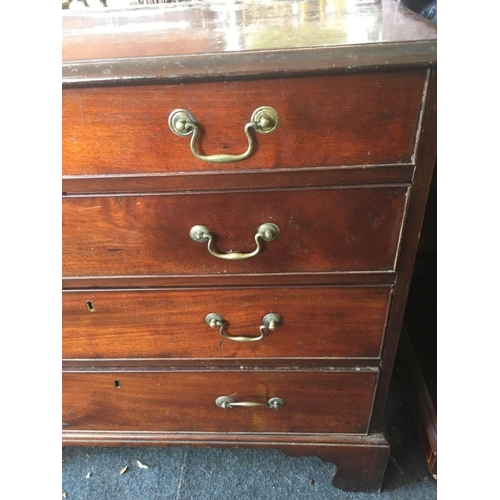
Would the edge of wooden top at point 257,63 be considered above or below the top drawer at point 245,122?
above

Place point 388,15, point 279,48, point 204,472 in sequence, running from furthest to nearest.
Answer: point 204,472, point 388,15, point 279,48

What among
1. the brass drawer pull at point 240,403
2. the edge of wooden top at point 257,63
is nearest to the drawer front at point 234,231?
the edge of wooden top at point 257,63

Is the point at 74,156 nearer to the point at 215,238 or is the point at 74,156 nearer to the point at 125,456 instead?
the point at 215,238

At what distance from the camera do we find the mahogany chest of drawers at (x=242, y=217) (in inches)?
22.0

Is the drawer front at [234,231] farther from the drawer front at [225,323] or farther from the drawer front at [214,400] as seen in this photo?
the drawer front at [214,400]

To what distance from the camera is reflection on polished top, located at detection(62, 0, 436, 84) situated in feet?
1.83

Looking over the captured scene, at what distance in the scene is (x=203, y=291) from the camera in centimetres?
74

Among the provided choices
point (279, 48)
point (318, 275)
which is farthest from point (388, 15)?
point (318, 275)

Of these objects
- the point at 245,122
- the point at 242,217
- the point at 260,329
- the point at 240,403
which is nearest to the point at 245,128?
the point at 245,122

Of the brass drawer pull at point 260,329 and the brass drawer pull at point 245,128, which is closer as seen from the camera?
the brass drawer pull at point 245,128

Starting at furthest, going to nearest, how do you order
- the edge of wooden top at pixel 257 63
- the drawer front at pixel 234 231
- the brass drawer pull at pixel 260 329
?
the brass drawer pull at pixel 260 329 → the drawer front at pixel 234 231 → the edge of wooden top at pixel 257 63

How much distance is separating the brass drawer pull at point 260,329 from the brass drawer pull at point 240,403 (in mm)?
155

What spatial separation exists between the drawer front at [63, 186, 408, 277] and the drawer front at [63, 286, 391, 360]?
5 centimetres

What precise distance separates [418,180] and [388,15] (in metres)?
0.26
